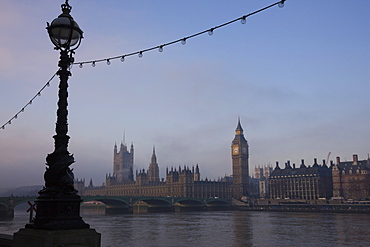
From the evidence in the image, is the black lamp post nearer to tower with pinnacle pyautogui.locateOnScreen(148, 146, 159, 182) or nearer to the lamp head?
the lamp head

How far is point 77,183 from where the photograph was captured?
179m

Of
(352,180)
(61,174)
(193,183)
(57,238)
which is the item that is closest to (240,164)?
(193,183)

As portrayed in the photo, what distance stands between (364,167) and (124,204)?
66.4m

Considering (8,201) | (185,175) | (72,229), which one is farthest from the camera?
(185,175)

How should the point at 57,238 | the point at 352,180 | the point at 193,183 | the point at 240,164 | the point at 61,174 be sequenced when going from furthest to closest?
1. the point at 240,164
2. the point at 193,183
3. the point at 352,180
4. the point at 61,174
5. the point at 57,238

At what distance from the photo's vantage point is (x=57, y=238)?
547 cm

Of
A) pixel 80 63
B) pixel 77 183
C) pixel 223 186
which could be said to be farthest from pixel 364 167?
pixel 77 183

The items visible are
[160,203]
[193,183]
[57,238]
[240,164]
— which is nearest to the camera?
[57,238]

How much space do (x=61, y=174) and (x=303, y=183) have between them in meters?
119

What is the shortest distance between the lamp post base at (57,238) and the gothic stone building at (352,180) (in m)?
107

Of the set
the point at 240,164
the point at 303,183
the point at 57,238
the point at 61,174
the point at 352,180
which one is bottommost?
the point at 303,183

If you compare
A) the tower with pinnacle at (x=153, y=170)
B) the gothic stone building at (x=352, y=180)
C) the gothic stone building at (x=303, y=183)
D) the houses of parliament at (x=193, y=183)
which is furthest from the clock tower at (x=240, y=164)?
the gothic stone building at (x=352, y=180)

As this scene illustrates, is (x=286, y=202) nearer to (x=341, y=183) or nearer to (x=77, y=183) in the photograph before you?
(x=341, y=183)

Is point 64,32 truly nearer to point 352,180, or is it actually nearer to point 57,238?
point 57,238
